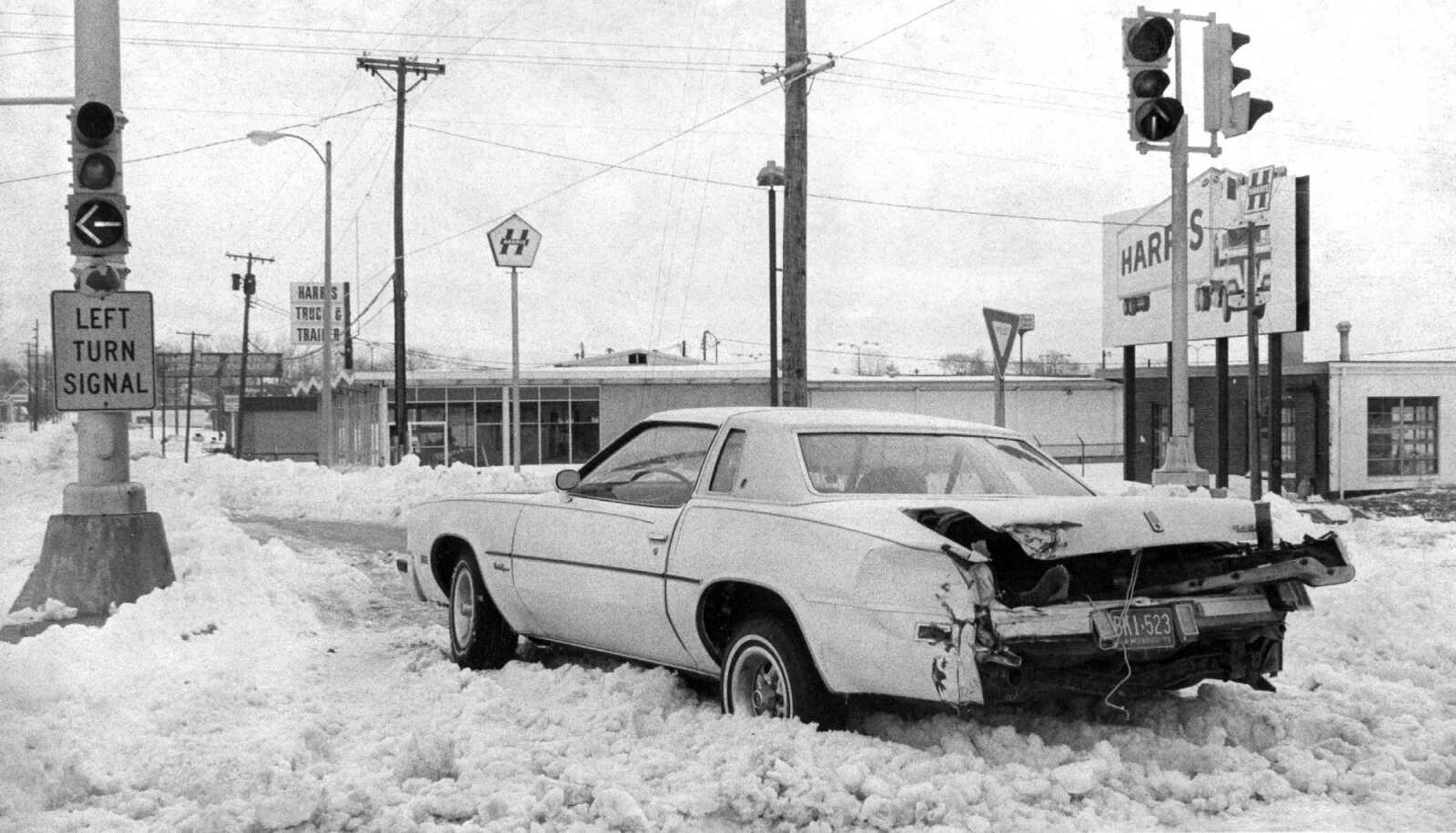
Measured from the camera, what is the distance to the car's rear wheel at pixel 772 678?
5.24 metres

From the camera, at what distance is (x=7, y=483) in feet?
52.7

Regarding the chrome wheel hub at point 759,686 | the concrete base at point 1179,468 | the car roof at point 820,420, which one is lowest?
the chrome wheel hub at point 759,686

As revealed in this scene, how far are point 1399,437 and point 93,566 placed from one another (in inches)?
1259

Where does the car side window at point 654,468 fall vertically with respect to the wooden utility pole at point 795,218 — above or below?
below

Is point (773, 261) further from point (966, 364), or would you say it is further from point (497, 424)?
point (966, 364)

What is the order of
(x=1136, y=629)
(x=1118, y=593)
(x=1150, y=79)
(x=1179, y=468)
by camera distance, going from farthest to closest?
1. (x=1179, y=468)
2. (x=1150, y=79)
3. (x=1118, y=593)
4. (x=1136, y=629)

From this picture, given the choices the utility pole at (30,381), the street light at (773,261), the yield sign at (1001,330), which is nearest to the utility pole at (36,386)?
the utility pole at (30,381)

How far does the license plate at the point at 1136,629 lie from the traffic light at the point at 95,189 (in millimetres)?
6848

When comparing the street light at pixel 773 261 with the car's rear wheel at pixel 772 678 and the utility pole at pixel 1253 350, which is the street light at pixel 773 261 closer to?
the utility pole at pixel 1253 350

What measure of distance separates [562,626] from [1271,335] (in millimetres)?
23819

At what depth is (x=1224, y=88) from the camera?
40.1 feet

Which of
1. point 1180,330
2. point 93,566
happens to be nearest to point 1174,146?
point 1180,330

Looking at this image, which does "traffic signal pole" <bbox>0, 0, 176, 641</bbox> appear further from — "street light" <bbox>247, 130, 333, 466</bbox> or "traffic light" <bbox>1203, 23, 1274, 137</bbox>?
"street light" <bbox>247, 130, 333, 466</bbox>

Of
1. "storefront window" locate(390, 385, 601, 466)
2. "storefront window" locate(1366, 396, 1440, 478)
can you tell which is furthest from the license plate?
"storefront window" locate(390, 385, 601, 466)
